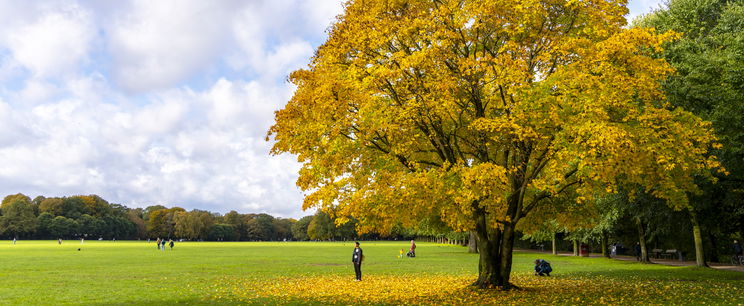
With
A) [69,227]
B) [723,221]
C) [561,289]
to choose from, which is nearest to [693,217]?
[723,221]

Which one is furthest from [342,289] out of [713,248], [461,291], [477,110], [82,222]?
[82,222]

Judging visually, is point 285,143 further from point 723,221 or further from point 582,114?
point 723,221

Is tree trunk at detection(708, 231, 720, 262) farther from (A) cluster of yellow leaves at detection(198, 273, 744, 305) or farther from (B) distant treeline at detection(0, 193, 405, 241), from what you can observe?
(B) distant treeline at detection(0, 193, 405, 241)

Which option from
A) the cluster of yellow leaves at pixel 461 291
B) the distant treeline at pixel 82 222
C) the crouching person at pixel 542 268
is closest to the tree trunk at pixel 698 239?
the cluster of yellow leaves at pixel 461 291

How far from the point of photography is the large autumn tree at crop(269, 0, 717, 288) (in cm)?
1606

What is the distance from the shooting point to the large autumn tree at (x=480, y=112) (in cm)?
1606

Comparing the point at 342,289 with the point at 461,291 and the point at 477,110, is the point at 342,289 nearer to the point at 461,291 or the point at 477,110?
the point at 461,291

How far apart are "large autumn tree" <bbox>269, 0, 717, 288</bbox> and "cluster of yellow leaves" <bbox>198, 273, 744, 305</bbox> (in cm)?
234

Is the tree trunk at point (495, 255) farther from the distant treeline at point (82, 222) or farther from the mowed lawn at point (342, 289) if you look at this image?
the distant treeline at point (82, 222)

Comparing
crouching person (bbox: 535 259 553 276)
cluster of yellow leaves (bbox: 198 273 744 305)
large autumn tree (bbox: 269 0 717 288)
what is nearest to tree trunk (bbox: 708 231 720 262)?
cluster of yellow leaves (bbox: 198 273 744 305)

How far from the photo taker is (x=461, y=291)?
2052cm

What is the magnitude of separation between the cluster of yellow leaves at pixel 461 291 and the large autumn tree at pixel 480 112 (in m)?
2.34

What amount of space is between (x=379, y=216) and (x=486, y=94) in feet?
21.4

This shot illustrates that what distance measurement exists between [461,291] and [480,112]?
6999mm
